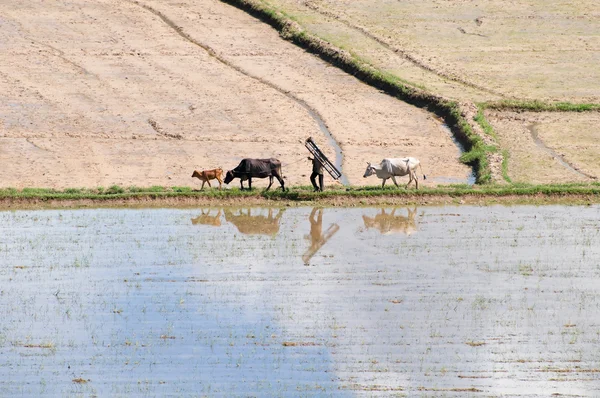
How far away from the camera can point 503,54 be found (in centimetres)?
3731

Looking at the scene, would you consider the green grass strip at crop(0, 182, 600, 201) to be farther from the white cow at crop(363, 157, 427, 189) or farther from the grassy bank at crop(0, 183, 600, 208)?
the white cow at crop(363, 157, 427, 189)

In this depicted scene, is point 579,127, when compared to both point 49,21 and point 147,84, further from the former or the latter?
point 49,21

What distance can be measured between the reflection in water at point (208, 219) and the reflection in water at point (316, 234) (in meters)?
2.09

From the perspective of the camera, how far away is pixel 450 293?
19.6m

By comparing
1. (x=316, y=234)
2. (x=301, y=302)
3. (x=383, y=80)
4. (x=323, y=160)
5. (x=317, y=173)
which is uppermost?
(x=383, y=80)

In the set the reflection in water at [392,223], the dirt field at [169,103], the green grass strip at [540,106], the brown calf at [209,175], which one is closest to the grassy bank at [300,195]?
the brown calf at [209,175]

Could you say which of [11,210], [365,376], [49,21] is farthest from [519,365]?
[49,21]

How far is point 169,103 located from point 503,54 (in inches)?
496

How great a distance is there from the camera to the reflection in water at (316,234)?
21.7m

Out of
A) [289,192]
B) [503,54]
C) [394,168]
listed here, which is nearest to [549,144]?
[394,168]

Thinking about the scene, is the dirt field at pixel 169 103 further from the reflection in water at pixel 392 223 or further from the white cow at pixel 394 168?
the reflection in water at pixel 392 223

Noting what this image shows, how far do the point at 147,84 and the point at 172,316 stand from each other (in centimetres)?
1660

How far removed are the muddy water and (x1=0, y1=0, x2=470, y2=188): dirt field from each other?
10.3ft

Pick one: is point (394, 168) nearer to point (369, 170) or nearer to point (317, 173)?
point (369, 170)
